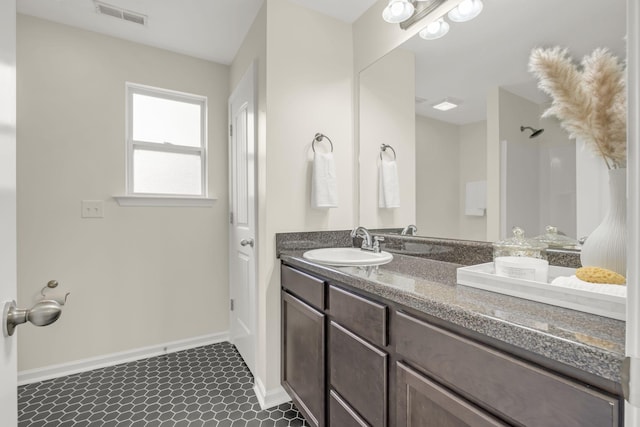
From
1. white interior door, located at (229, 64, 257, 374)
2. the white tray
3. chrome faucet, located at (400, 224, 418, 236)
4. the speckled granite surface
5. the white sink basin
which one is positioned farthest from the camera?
white interior door, located at (229, 64, 257, 374)

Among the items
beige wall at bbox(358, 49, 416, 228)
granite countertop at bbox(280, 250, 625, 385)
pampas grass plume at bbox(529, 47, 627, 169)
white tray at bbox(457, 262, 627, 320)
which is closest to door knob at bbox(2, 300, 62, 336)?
granite countertop at bbox(280, 250, 625, 385)

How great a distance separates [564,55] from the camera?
3.34ft

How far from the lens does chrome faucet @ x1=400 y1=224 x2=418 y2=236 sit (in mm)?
1715

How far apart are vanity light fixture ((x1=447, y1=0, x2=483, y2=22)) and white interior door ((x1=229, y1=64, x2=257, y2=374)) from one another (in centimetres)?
118

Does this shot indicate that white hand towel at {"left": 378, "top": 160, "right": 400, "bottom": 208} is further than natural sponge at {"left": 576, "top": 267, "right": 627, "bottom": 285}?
Yes

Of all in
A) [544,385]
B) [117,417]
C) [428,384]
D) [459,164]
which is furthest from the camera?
[117,417]

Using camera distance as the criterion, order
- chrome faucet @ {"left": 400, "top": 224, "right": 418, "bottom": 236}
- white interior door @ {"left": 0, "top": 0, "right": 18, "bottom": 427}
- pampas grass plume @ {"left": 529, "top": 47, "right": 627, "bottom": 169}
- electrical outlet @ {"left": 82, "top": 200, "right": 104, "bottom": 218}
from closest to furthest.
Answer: white interior door @ {"left": 0, "top": 0, "right": 18, "bottom": 427}
pampas grass plume @ {"left": 529, "top": 47, "right": 627, "bottom": 169}
chrome faucet @ {"left": 400, "top": 224, "right": 418, "bottom": 236}
electrical outlet @ {"left": 82, "top": 200, "right": 104, "bottom": 218}

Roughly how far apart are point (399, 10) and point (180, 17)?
144cm

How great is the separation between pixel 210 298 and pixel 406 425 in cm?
209

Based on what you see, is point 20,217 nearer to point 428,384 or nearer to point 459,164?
point 428,384

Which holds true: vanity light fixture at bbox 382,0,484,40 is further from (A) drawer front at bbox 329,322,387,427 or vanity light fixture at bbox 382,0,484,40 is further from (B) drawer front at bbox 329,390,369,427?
(B) drawer front at bbox 329,390,369,427

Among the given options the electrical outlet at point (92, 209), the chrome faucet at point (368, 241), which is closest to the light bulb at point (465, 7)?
the chrome faucet at point (368, 241)

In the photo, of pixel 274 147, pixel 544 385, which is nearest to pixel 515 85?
pixel 544 385

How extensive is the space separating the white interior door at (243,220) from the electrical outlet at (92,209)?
920 millimetres
